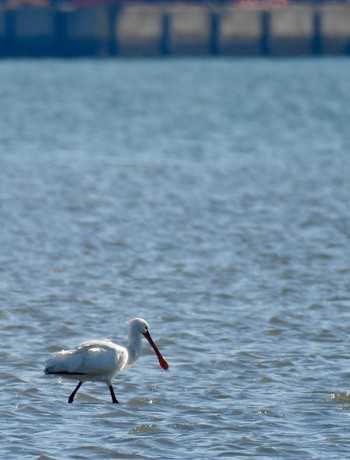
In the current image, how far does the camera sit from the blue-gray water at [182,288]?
11.3m

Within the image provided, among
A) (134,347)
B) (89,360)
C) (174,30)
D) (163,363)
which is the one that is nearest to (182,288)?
(163,363)

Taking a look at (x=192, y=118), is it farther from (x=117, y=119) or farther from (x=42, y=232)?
(x=42, y=232)

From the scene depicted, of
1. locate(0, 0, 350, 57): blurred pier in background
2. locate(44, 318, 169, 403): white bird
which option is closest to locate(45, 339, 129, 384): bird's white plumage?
locate(44, 318, 169, 403): white bird

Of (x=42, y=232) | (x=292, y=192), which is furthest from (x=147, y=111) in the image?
(x=42, y=232)

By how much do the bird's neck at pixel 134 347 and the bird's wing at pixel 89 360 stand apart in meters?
0.35

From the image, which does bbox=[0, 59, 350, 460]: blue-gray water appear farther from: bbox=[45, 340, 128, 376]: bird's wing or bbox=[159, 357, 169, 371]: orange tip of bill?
bbox=[45, 340, 128, 376]: bird's wing

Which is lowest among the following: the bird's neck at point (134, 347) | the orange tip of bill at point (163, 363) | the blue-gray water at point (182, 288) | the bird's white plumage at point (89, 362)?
the blue-gray water at point (182, 288)

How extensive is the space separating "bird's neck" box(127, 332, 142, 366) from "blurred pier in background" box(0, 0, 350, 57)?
8016 cm

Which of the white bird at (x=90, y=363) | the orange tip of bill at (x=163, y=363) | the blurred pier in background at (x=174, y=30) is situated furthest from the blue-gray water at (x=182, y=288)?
the blurred pier in background at (x=174, y=30)

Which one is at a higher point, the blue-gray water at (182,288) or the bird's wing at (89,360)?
the bird's wing at (89,360)

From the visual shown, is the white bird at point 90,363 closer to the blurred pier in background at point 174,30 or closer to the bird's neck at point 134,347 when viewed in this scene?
the bird's neck at point 134,347

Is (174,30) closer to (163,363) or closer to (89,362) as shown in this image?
(163,363)

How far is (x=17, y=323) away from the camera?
15.1m

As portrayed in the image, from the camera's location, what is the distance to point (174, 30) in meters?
93.5
